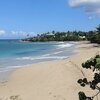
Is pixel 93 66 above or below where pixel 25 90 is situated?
above

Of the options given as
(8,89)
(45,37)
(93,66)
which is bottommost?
(45,37)

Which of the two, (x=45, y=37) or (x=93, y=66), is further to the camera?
(x=45, y=37)

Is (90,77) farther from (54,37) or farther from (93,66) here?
(54,37)

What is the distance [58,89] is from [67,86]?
47 centimetres

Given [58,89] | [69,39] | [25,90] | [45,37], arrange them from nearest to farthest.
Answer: [58,89]
[25,90]
[69,39]
[45,37]

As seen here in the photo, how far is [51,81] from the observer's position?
600 inches

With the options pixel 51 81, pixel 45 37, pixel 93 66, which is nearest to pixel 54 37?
pixel 45 37

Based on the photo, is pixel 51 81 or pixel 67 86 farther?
pixel 51 81

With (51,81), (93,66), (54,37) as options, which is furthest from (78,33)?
(93,66)

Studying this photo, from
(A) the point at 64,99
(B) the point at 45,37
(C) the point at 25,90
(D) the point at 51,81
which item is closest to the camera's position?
(A) the point at 64,99

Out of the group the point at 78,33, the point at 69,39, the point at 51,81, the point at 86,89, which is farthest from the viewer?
the point at 78,33

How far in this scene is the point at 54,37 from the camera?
185m

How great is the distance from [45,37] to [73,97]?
185968mm

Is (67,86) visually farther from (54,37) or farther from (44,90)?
(54,37)
